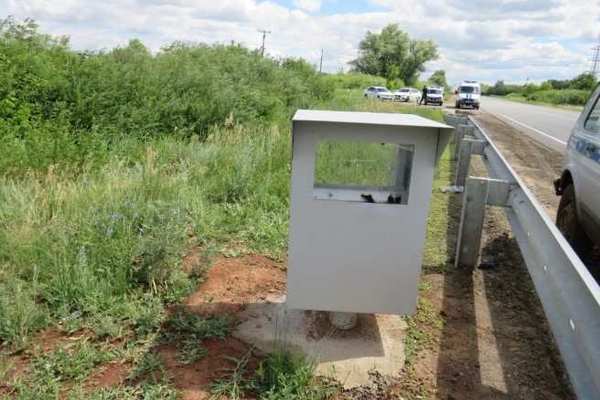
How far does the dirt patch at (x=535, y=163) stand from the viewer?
7382 mm

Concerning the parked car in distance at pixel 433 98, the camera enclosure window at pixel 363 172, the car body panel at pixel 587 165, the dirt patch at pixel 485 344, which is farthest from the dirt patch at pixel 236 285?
the parked car in distance at pixel 433 98

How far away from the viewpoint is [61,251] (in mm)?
3371

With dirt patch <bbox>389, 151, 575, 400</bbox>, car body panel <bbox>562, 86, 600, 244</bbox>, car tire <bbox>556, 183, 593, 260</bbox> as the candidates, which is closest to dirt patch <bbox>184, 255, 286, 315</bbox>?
dirt patch <bbox>389, 151, 575, 400</bbox>

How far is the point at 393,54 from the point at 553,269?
84.3 m

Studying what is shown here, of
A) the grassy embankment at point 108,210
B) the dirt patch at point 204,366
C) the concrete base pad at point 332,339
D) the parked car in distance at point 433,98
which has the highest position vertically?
the parked car in distance at point 433,98

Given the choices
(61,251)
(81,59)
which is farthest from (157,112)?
(61,251)

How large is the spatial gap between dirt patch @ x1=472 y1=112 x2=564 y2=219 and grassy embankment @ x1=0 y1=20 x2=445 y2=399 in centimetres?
425

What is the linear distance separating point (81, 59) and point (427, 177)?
10129 mm

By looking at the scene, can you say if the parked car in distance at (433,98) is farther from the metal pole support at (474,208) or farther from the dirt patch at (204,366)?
the dirt patch at (204,366)

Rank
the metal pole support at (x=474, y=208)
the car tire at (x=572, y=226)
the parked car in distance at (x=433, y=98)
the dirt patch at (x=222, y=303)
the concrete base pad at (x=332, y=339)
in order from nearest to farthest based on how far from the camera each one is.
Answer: the dirt patch at (x=222, y=303) < the concrete base pad at (x=332, y=339) < the metal pole support at (x=474, y=208) < the car tire at (x=572, y=226) < the parked car in distance at (x=433, y=98)

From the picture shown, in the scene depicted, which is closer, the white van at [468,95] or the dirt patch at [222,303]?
the dirt patch at [222,303]

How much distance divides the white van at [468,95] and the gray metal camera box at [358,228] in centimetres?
3889

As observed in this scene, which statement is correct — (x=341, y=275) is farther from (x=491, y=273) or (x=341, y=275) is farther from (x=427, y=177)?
(x=491, y=273)

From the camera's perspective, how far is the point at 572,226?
4.21 metres
